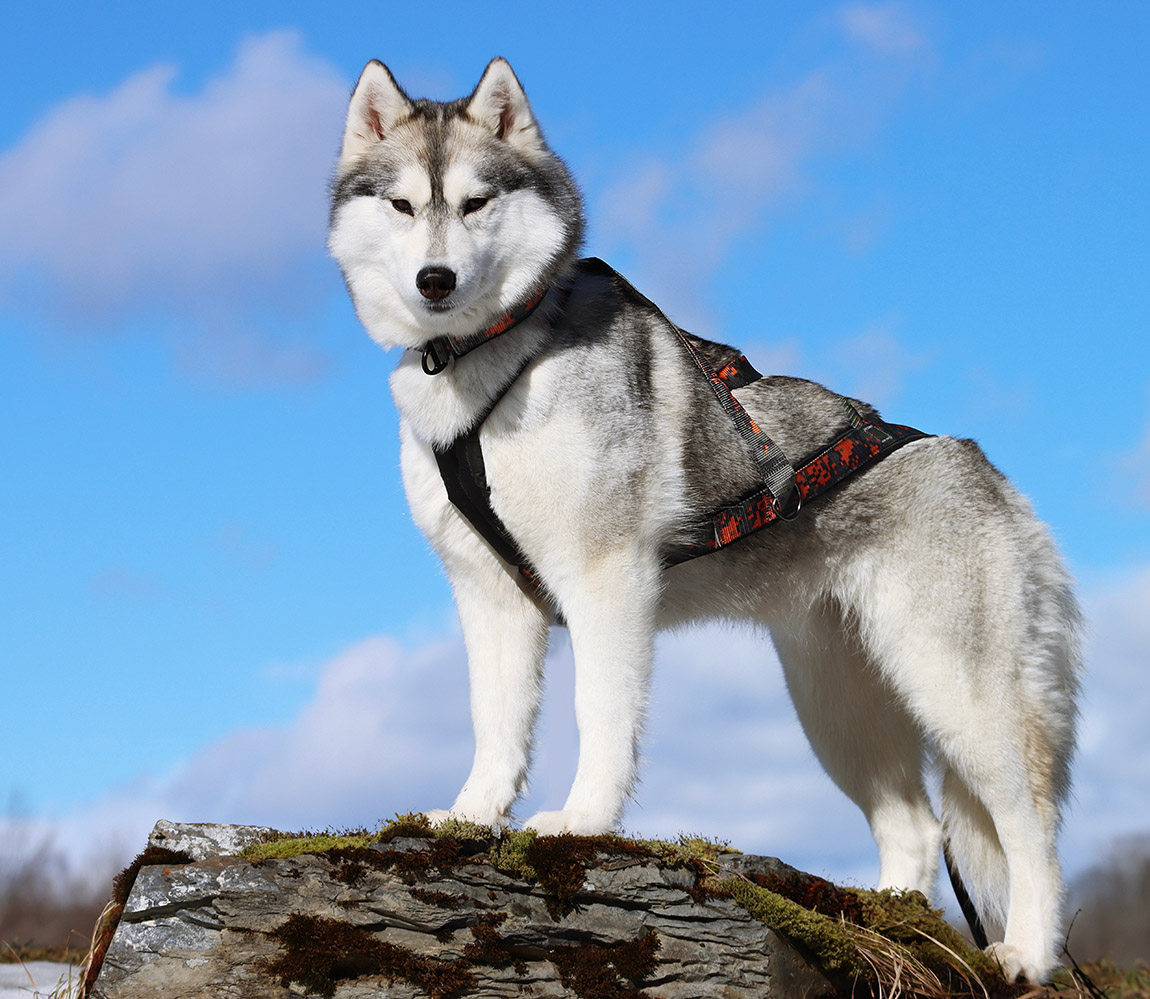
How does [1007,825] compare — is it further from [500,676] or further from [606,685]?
[500,676]

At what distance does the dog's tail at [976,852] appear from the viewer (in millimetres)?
6316

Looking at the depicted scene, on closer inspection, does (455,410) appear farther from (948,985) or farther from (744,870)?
(948,985)

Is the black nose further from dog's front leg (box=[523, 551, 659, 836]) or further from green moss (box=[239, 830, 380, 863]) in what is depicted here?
green moss (box=[239, 830, 380, 863])

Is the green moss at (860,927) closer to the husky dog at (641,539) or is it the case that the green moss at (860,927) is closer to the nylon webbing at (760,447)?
the husky dog at (641,539)

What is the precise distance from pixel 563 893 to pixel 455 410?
2316 mm

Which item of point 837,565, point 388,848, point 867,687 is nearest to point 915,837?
point 867,687

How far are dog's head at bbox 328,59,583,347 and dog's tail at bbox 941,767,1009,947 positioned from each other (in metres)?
3.81

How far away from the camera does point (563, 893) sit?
15.3ft

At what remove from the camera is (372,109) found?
5.70m

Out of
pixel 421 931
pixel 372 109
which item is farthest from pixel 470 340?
pixel 421 931

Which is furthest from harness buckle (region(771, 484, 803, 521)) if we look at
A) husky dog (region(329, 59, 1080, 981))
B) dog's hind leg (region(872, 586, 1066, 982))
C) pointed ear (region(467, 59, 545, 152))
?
pointed ear (region(467, 59, 545, 152))

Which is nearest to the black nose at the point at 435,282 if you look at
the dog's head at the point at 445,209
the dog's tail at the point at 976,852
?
the dog's head at the point at 445,209

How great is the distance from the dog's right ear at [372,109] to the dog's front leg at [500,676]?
2.26m

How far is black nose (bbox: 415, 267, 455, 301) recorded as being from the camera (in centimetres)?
491
